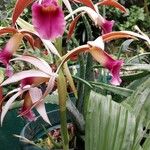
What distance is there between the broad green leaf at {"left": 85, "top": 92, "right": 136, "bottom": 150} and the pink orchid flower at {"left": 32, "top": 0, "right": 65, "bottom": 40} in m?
0.13

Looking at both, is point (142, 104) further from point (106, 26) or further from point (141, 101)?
point (106, 26)

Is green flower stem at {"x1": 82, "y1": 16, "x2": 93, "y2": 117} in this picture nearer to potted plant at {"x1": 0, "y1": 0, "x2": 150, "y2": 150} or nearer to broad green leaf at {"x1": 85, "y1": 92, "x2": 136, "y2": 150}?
potted plant at {"x1": 0, "y1": 0, "x2": 150, "y2": 150}

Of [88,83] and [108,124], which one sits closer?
[108,124]

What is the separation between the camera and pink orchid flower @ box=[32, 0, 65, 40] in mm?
780

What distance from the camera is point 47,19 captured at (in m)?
0.78

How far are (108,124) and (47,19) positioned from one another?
22cm

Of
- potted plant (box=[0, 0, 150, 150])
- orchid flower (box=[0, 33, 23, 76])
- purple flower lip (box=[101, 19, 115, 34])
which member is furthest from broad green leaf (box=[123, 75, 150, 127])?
orchid flower (box=[0, 33, 23, 76])

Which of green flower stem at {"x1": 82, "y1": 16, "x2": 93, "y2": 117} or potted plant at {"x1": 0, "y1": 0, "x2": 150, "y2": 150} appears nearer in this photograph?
potted plant at {"x1": 0, "y1": 0, "x2": 150, "y2": 150}

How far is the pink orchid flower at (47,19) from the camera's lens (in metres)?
0.78

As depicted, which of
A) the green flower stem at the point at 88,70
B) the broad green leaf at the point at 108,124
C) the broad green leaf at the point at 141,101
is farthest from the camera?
the green flower stem at the point at 88,70

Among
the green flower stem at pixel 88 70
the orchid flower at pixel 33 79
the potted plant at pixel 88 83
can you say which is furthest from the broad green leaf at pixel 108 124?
the green flower stem at pixel 88 70

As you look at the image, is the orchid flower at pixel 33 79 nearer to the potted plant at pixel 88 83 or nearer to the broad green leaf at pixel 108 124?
the potted plant at pixel 88 83

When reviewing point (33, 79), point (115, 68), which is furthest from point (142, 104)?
point (33, 79)

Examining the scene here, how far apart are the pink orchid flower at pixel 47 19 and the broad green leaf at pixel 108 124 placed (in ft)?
0.44
